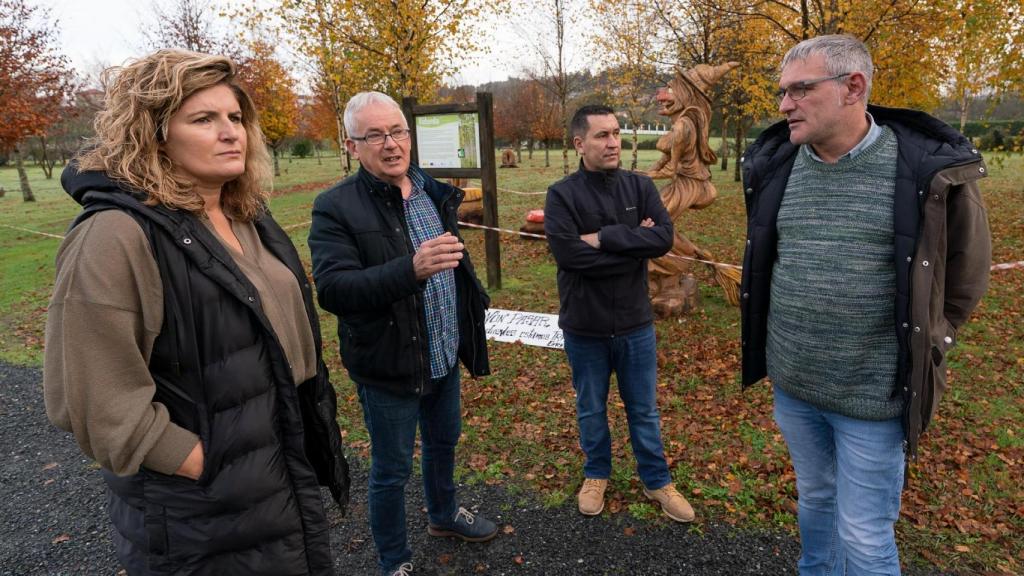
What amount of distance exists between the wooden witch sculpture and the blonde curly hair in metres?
5.00

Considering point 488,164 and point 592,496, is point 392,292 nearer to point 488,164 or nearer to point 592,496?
point 592,496

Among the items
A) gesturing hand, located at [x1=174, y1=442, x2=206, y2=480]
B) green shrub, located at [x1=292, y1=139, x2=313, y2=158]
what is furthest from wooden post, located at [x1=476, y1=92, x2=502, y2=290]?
green shrub, located at [x1=292, y1=139, x2=313, y2=158]

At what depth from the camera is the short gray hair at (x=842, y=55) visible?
2062 millimetres

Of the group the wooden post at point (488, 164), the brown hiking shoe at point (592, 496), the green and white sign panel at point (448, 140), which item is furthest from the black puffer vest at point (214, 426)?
the green and white sign panel at point (448, 140)

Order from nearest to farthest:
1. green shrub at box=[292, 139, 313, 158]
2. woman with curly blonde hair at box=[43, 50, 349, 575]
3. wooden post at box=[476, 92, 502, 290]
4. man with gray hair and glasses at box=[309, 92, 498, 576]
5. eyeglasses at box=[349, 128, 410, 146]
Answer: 1. woman with curly blonde hair at box=[43, 50, 349, 575]
2. man with gray hair and glasses at box=[309, 92, 498, 576]
3. eyeglasses at box=[349, 128, 410, 146]
4. wooden post at box=[476, 92, 502, 290]
5. green shrub at box=[292, 139, 313, 158]

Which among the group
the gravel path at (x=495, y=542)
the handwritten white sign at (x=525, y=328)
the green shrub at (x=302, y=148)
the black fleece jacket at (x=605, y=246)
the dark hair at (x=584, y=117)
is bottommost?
the gravel path at (x=495, y=542)

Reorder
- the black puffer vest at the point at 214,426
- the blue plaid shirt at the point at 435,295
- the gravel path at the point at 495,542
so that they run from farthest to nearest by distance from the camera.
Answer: the gravel path at the point at 495,542 → the blue plaid shirt at the point at 435,295 → the black puffer vest at the point at 214,426

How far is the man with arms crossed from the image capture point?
3176 mm

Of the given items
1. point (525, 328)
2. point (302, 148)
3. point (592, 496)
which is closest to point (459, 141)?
point (525, 328)

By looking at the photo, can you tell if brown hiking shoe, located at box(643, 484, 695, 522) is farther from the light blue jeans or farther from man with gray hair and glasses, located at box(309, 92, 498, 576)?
man with gray hair and glasses, located at box(309, 92, 498, 576)

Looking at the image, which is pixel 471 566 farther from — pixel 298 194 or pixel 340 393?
pixel 298 194

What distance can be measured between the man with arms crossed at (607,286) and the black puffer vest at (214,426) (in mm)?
1768

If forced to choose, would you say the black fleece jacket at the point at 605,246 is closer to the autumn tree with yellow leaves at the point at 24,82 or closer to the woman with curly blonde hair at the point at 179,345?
the woman with curly blonde hair at the point at 179,345

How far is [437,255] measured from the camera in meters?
2.25
